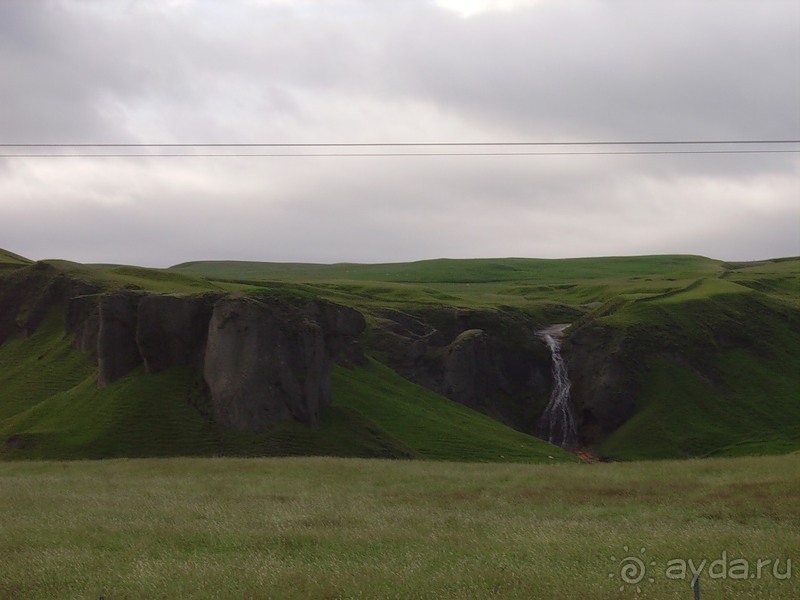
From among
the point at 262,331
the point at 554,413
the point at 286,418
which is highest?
the point at 262,331

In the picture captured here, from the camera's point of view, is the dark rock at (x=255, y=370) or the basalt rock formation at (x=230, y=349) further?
the basalt rock formation at (x=230, y=349)

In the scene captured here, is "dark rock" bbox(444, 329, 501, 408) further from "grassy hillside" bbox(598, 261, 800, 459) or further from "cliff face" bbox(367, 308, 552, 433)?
"grassy hillside" bbox(598, 261, 800, 459)

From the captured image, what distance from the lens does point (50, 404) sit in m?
57.2

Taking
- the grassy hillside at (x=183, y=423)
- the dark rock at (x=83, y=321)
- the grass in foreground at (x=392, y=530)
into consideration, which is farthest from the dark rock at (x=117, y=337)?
the grass in foreground at (x=392, y=530)

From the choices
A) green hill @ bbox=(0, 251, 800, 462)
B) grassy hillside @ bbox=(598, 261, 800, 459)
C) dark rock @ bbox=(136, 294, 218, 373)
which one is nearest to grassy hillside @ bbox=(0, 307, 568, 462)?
green hill @ bbox=(0, 251, 800, 462)

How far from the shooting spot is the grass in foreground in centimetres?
1705

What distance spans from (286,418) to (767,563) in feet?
131

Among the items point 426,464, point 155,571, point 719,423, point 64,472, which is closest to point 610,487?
point 426,464

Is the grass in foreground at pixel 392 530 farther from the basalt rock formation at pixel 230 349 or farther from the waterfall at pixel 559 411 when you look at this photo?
the waterfall at pixel 559 411

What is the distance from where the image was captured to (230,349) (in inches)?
2147

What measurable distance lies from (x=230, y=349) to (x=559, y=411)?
50.0 metres

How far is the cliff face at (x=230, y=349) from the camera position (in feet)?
178

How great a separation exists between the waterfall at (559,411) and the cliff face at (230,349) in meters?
39.7

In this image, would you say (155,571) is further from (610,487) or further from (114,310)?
(114,310)
